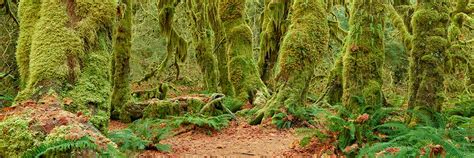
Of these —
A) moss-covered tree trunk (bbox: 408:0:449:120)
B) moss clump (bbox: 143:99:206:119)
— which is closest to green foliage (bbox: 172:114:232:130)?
moss clump (bbox: 143:99:206:119)

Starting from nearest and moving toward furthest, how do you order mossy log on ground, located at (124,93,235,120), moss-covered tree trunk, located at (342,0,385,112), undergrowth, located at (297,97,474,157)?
1. undergrowth, located at (297,97,474,157)
2. moss-covered tree trunk, located at (342,0,385,112)
3. mossy log on ground, located at (124,93,235,120)

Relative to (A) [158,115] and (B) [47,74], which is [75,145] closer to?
(B) [47,74]

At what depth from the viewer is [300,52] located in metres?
10.2

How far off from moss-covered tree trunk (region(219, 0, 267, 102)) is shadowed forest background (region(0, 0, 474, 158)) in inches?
1.3

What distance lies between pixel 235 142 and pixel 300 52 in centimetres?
260

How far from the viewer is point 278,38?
17.2 m

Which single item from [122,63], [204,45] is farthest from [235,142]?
[204,45]

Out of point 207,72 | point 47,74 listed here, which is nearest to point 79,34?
point 47,74

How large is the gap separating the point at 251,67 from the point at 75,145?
11.2m

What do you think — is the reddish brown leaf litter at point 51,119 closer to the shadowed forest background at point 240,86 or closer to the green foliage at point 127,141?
the shadowed forest background at point 240,86

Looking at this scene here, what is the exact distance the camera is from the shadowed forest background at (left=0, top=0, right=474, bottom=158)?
15.5 feet

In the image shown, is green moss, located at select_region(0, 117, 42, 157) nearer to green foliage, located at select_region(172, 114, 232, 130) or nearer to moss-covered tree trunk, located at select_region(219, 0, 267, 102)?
green foliage, located at select_region(172, 114, 232, 130)

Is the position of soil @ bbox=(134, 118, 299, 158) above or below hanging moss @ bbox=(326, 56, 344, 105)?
below

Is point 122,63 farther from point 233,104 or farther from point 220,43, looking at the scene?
point 220,43
